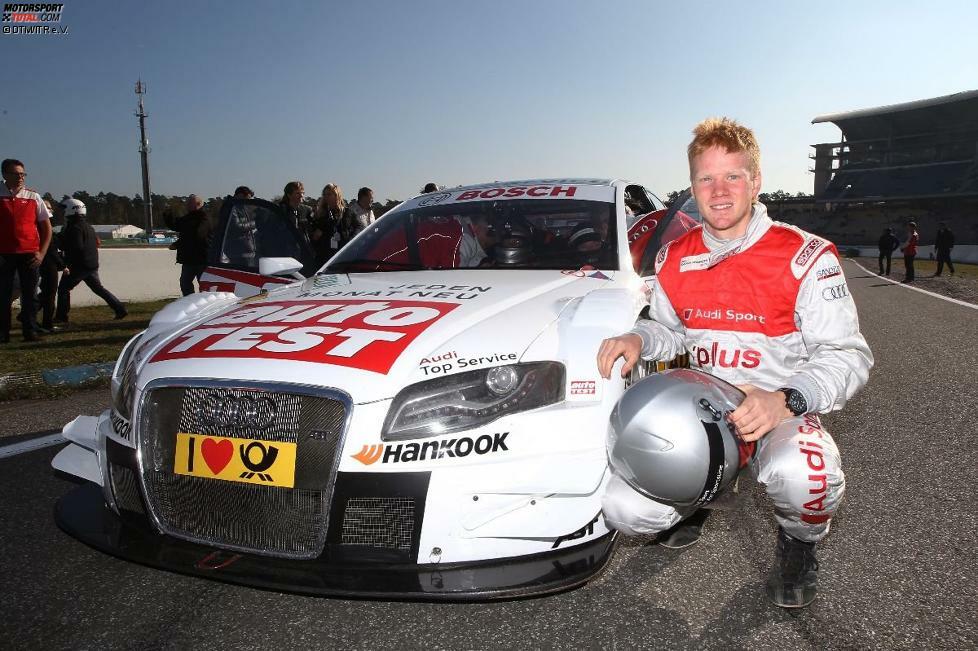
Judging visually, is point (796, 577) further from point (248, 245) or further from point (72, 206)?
point (72, 206)

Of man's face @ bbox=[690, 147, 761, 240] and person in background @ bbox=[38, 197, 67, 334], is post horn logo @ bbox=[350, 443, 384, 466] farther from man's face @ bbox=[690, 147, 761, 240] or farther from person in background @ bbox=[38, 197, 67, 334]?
person in background @ bbox=[38, 197, 67, 334]

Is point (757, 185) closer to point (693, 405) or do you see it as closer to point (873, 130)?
point (693, 405)

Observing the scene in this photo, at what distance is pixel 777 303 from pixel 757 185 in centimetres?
45

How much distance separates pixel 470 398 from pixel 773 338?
1.05 meters

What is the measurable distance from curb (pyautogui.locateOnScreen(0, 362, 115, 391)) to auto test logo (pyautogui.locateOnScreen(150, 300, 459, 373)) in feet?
12.3

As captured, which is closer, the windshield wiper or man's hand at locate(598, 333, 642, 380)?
man's hand at locate(598, 333, 642, 380)

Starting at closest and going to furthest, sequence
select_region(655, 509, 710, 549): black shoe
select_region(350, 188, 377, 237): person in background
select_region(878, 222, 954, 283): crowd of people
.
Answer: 1. select_region(655, 509, 710, 549): black shoe
2. select_region(350, 188, 377, 237): person in background
3. select_region(878, 222, 954, 283): crowd of people

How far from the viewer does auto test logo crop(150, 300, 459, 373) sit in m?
2.29

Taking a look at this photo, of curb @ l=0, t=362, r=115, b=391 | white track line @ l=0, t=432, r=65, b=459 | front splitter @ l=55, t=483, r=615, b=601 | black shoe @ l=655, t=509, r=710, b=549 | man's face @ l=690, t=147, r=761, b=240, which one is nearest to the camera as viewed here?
front splitter @ l=55, t=483, r=615, b=601

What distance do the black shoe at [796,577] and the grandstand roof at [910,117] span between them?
75.0 metres

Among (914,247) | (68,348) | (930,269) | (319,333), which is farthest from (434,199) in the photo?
(930,269)

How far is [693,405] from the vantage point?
212cm

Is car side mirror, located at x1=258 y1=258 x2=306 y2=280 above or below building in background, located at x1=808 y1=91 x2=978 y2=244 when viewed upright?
below

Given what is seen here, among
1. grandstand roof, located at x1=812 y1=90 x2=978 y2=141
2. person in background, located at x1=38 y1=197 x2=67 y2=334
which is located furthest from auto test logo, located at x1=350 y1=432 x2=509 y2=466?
grandstand roof, located at x1=812 y1=90 x2=978 y2=141
